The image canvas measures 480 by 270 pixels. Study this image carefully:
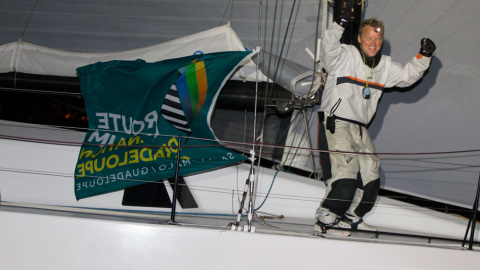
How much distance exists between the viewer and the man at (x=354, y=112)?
224cm

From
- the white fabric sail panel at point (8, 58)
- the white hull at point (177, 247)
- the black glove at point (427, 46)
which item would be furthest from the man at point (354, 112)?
the white fabric sail panel at point (8, 58)

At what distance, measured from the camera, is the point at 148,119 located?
2496 mm

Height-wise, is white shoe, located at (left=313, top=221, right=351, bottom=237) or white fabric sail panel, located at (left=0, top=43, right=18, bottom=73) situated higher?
white fabric sail panel, located at (left=0, top=43, right=18, bottom=73)

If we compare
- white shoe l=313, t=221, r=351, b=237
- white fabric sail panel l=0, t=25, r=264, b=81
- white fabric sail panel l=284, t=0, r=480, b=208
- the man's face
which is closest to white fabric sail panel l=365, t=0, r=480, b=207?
white fabric sail panel l=284, t=0, r=480, b=208

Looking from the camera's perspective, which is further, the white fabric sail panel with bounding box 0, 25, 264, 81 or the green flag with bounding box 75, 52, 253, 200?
the white fabric sail panel with bounding box 0, 25, 264, 81

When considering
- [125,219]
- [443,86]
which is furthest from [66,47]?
[443,86]

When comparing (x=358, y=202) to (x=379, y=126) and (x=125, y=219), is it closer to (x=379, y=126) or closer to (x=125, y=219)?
(x=379, y=126)

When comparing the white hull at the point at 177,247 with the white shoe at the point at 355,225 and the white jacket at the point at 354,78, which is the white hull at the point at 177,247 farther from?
the white jacket at the point at 354,78

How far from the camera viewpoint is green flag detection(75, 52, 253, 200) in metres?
2.41

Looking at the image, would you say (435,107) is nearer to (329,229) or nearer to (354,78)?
(354,78)

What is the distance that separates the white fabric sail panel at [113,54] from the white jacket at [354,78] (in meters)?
0.56

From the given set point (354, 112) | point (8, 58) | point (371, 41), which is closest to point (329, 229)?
point (354, 112)

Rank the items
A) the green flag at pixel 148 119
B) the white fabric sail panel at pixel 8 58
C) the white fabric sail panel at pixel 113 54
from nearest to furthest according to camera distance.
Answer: the green flag at pixel 148 119 → the white fabric sail panel at pixel 113 54 → the white fabric sail panel at pixel 8 58

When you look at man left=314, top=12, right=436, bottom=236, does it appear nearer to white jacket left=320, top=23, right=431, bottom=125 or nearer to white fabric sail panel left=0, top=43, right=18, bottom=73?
white jacket left=320, top=23, right=431, bottom=125
